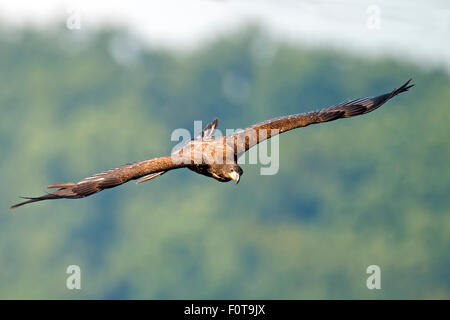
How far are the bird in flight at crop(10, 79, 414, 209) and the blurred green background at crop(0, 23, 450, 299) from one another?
35.1 metres

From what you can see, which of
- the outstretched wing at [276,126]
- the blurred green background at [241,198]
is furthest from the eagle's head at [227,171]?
the blurred green background at [241,198]

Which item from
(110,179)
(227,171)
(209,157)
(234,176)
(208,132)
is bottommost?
(110,179)

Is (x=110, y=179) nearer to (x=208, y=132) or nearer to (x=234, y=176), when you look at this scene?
(x=234, y=176)

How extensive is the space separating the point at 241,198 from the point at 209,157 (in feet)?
140

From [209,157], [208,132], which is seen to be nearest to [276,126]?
[208,132]

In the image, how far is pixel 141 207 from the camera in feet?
198

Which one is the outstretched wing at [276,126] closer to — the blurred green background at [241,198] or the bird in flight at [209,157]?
the bird in flight at [209,157]

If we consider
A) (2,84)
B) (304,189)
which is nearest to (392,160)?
(304,189)

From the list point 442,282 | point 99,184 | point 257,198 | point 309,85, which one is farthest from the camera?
point 309,85

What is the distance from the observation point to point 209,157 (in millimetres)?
16641

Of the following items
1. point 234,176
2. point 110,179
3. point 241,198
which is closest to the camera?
point 110,179

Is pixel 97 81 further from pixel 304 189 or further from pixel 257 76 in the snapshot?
pixel 304 189

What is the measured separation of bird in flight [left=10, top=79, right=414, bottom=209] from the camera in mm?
15398

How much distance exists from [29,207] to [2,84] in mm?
15797
